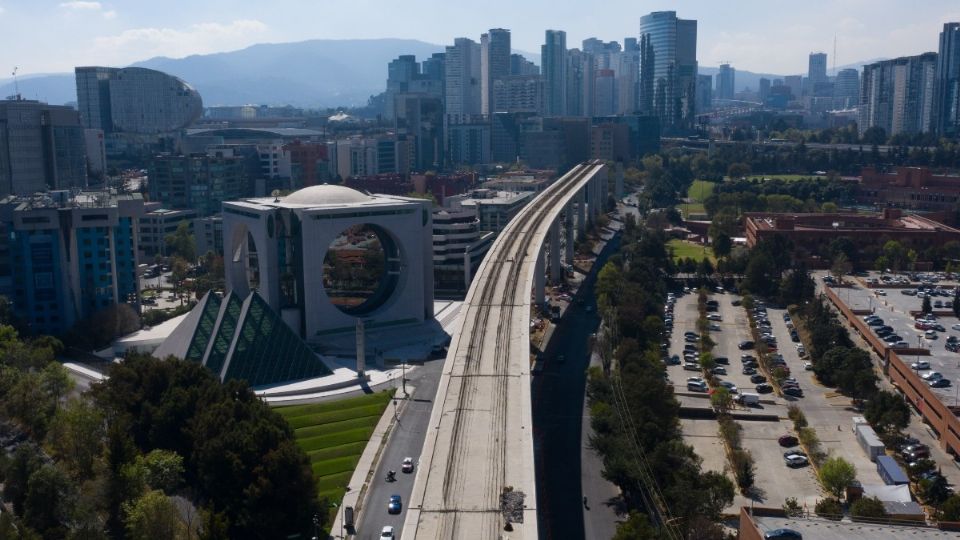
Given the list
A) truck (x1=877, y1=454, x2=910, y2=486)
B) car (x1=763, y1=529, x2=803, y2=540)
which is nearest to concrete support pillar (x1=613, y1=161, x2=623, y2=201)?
truck (x1=877, y1=454, x2=910, y2=486)

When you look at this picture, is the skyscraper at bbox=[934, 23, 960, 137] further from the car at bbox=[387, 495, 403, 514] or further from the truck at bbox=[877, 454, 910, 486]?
the car at bbox=[387, 495, 403, 514]

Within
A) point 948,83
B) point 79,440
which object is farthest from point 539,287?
point 948,83

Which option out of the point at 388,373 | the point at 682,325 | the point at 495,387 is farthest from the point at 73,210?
the point at 682,325

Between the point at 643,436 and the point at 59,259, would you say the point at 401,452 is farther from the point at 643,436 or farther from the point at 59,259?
the point at 59,259

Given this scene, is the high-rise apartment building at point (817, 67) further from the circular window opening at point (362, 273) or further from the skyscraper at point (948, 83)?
the circular window opening at point (362, 273)

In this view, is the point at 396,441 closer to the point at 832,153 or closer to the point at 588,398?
the point at 588,398
